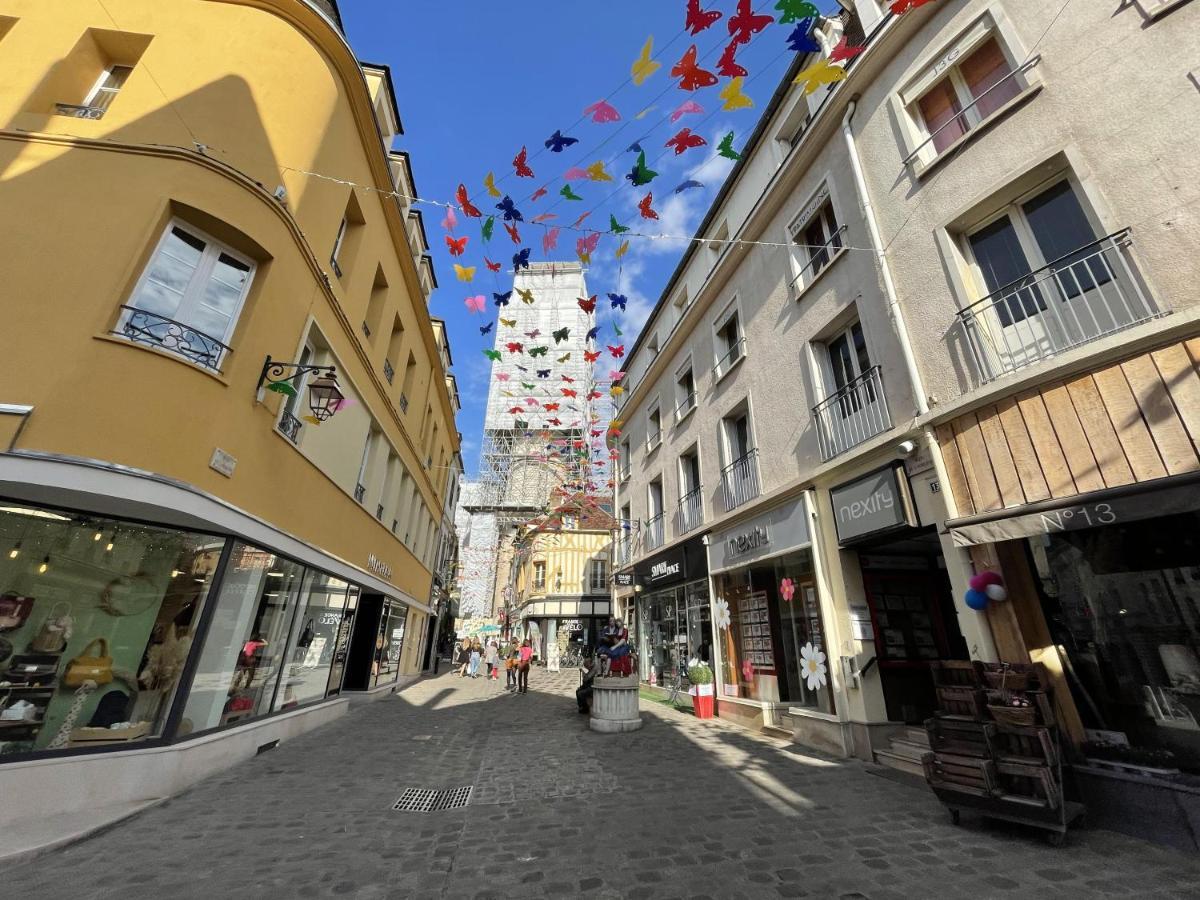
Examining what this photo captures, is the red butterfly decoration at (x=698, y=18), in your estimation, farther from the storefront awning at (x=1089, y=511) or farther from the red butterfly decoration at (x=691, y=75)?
the storefront awning at (x=1089, y=511)

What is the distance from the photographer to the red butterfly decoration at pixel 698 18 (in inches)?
190

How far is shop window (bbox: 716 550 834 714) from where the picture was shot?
301 inches

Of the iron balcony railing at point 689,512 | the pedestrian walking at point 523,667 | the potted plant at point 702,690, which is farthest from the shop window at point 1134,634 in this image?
the pedestrian walking at point 523,667

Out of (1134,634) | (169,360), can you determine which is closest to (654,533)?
(1134,634)

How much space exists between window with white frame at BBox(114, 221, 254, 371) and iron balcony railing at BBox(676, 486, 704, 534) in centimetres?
973

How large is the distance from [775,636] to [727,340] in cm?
690

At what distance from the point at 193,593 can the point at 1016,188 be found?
10825 mm

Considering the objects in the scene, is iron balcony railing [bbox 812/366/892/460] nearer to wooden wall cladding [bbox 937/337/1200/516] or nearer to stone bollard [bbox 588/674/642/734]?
wooden wall cladding [bbox 937/337/1200/516]

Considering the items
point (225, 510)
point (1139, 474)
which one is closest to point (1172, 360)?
point (1139, 474)

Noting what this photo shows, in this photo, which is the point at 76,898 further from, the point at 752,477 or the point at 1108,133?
the point at 1108,133

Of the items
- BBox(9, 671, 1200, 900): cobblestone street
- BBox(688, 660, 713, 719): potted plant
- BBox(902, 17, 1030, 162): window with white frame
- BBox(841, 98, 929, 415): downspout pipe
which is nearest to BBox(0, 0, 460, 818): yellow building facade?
BBox(9, 671, 1200, 900): cobblestone street

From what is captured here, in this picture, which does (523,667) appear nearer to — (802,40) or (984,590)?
(984,590)

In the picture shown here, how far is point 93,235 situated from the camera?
5.33 m

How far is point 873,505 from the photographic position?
6.62 meters
